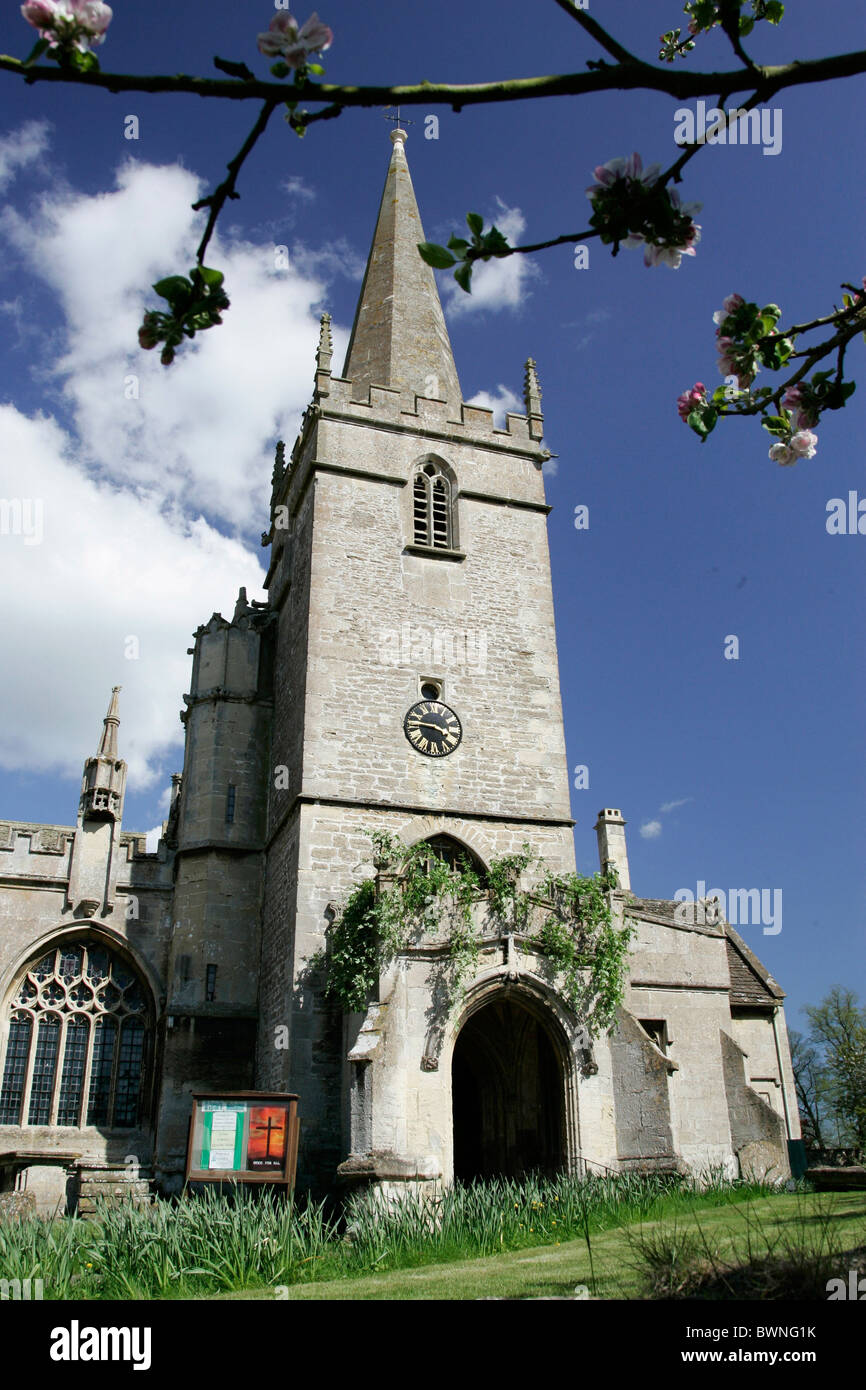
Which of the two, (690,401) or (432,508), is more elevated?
(432,508)

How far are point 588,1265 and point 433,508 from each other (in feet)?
49.2

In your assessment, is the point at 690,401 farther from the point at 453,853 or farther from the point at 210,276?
the point at 453,853

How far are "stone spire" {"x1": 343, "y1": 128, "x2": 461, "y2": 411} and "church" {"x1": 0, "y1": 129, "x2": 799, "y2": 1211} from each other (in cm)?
11

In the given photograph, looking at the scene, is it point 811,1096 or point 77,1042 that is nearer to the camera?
point 77,1042

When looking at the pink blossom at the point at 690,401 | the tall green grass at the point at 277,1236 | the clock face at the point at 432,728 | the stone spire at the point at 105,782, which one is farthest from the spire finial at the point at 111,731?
the pink blossom at the point at 690,401

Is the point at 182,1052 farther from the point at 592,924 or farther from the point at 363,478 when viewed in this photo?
the point at 363,478

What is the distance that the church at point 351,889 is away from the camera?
1409cm

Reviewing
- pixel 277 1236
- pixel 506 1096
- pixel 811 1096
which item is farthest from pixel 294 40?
pixel 811 1096

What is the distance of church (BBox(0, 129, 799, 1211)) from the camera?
1409cm

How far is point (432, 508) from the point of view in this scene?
2080 cm

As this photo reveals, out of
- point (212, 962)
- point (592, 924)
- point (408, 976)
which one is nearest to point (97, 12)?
point (408, 976)

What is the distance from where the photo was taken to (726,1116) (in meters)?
15.7

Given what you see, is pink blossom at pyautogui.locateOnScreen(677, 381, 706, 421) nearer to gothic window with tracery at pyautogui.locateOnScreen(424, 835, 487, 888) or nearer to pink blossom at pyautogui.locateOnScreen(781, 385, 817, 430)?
pink blossom at pyautogui.locateOnScreen(781, 385, 817, 430)

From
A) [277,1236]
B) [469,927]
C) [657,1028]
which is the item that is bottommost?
[277,1236]
